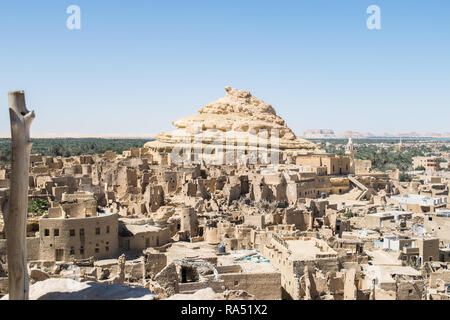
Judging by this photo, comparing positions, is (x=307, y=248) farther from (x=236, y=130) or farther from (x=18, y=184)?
(x=236, y=130)

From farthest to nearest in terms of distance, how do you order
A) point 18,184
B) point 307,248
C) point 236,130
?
point 236,130, point 307,248, point 18,184

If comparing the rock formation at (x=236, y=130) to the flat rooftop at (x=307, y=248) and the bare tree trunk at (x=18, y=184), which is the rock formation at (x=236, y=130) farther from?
the bare tree trunk at (x=18, y=184)

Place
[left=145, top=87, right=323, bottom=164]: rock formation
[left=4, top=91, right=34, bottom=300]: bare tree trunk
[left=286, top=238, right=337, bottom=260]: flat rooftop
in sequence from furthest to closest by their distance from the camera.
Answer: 1. [left=145, top=87, right=323, bottom=164]: rock formation
2. [left=286, top=238, right=337, bottom=260]: flat rooftop
3. [left=4, top=91, right=34, bottom=300]: bare tree trunk

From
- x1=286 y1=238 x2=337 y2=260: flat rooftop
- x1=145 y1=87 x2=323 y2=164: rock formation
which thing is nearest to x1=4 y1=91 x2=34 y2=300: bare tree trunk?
x1=286 y1=238 x2=337 y2=260: flat rooftop

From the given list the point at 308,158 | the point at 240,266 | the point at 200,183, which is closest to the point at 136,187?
the point at 200,183

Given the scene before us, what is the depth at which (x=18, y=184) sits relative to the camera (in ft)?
24.0

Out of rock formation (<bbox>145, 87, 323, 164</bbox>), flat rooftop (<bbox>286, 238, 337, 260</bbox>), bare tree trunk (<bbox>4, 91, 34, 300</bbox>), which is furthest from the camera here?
rock formation (<bbox>145, 87, 323, 164</bbox>)

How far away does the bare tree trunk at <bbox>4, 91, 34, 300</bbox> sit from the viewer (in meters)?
7.27

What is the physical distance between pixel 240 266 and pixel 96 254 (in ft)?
20.1

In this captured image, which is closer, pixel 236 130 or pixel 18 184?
pixel 18 184

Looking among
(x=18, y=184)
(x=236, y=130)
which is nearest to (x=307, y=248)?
(x=18, y=184)

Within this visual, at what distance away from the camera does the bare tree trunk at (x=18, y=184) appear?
23.8 feet

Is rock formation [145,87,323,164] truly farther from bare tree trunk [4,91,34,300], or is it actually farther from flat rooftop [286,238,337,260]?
bare tree trunk [4,91,34,300]
